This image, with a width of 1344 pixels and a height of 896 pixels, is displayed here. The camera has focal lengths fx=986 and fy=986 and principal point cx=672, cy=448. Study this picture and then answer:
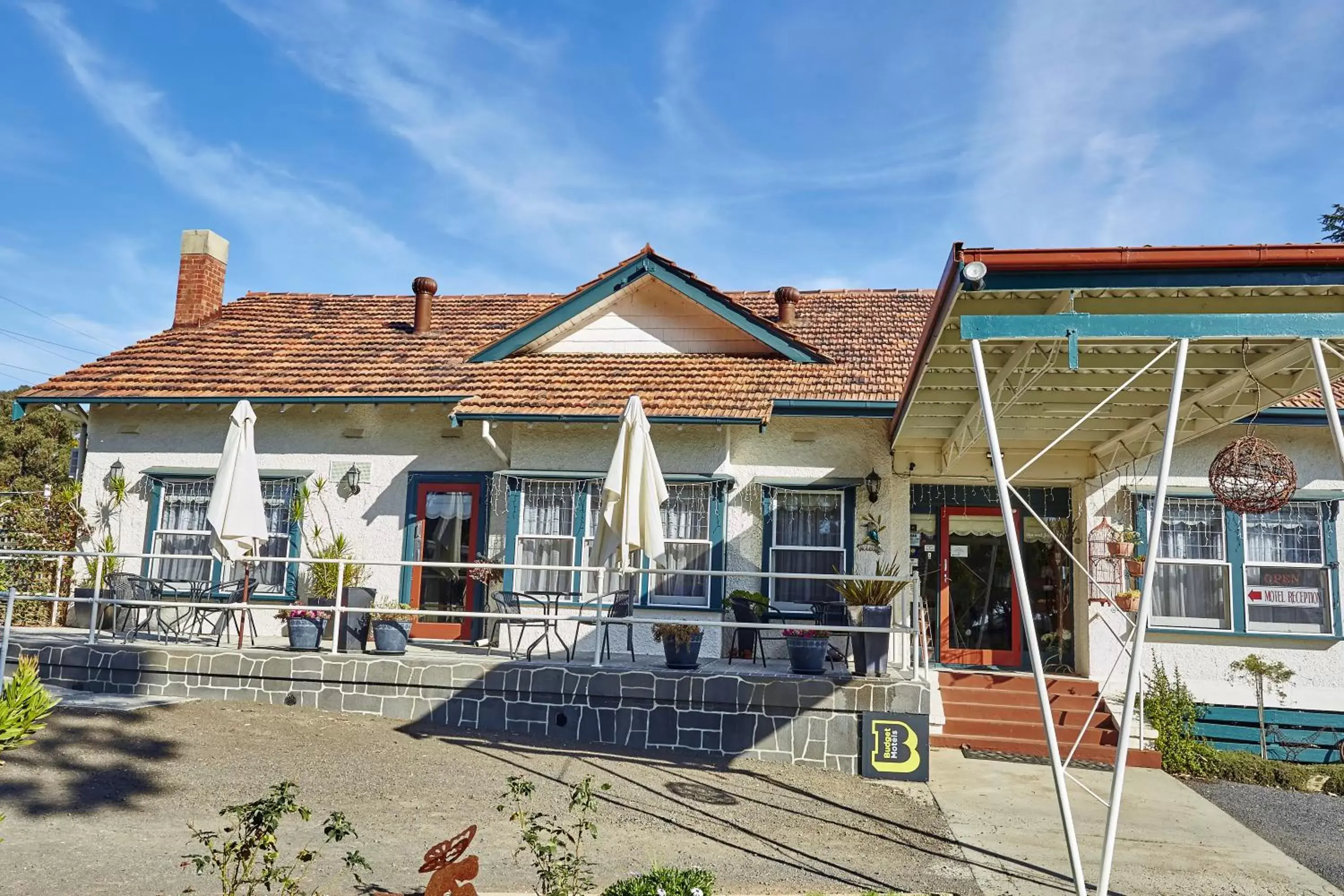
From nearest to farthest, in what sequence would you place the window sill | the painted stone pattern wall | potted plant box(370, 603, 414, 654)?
the painted stone pattern wall → potted plant box(370, 603, 414, 654) → the window sill

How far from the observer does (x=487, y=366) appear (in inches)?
532

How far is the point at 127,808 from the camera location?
6.80 m

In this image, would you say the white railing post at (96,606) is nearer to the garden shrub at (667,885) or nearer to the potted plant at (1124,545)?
the garden shrub at (667,885)

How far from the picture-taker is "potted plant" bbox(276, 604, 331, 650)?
10.7 metres

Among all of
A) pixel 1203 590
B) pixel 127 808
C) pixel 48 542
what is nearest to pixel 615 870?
pixel 127 808

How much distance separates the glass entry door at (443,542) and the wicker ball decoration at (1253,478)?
862 centimetres

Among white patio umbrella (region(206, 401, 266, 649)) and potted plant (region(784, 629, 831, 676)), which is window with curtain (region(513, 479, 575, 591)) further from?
potted plant (region(784, 629, 831, 676))

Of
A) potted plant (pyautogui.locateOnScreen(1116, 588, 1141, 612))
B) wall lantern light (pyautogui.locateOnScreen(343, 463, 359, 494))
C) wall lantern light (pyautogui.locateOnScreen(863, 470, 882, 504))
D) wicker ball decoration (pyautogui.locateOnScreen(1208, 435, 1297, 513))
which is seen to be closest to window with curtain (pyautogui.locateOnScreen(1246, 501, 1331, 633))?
potted plant (pyautogui.locateOnScreen(1116, 588, 1141, 612))

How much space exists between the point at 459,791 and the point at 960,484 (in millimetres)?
7680

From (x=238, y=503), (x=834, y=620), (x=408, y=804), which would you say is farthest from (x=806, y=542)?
(x=238, y=503)

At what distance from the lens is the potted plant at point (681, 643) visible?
32.6 ft

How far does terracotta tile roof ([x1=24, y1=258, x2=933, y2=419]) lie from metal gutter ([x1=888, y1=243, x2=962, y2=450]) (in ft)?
9.61

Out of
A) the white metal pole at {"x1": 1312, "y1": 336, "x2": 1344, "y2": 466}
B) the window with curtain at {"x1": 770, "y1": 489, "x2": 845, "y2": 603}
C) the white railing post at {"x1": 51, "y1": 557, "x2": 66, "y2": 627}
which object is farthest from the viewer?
the white railing post at {"x1": 51, "y1": 557, "x2": 66, "y2": 627}

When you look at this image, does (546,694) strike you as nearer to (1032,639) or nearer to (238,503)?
(238,503)
